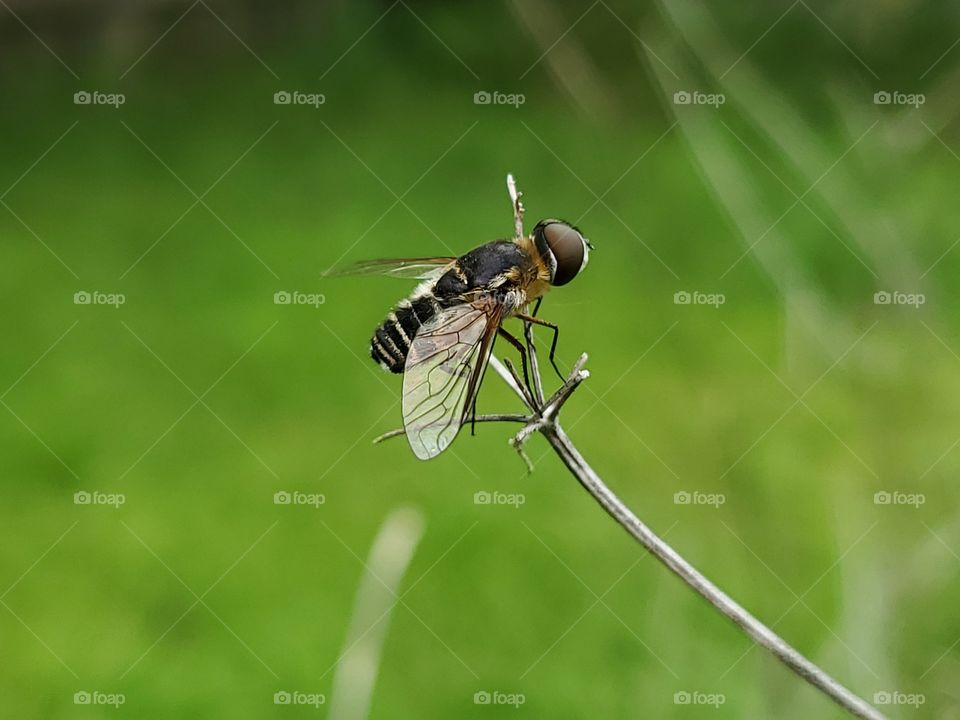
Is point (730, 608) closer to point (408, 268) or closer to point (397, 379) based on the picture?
point (408, 268)

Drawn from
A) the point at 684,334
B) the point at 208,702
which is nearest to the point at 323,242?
the point at 684,334

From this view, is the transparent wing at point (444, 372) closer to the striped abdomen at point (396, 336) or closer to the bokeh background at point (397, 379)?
the striped abdomen at point (396, 336)

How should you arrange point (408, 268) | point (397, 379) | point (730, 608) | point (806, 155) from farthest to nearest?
point (397, 379) → point (408, 268) → point (806, 155) → point (730, 608)

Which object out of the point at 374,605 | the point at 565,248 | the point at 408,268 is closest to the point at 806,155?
the point at 565,248

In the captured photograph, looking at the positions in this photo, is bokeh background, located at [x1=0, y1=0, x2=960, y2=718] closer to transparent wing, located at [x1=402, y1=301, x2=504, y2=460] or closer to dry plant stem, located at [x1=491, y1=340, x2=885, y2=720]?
transparent wing, located at [x1=402, y1=301, x2=504, y2=460]

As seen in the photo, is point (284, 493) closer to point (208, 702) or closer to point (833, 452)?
point (208, 702)

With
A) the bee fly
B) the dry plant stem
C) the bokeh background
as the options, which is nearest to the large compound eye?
the bee fly

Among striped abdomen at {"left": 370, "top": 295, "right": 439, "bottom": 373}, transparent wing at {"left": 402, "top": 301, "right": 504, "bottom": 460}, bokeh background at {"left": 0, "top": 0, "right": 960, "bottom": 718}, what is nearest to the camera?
transparent wing at {"left": 402, "top": 301, "right": 504, "bottom": 460}
